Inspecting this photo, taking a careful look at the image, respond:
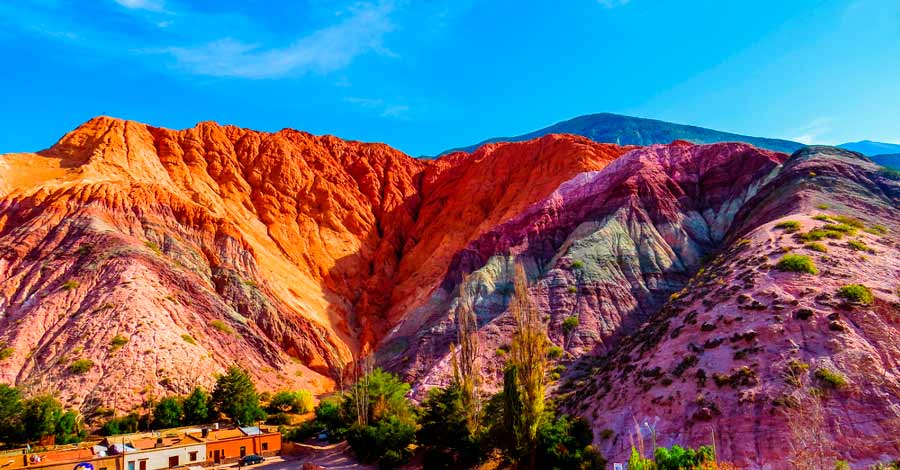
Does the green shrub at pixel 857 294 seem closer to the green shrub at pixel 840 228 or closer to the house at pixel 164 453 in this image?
the green shrub at pixel 840 228

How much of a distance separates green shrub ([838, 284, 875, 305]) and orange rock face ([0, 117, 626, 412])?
48.4 metres

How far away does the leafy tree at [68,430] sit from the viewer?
4025 centimetres

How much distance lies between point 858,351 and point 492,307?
108 feet

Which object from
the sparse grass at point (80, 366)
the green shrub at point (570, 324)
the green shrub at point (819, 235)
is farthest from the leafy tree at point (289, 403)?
the green shrub at point (819, 235)

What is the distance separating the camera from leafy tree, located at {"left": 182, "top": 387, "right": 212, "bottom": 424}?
46.6m

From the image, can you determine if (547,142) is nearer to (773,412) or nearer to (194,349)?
(194,349)

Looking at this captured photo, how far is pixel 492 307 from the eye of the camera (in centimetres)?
5422

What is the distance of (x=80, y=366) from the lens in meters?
47.6

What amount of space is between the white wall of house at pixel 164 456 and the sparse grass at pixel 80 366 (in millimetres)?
16933

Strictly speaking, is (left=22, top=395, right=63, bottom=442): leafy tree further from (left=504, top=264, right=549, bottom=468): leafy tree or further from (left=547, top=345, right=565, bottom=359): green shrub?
(left=547, top=345, right=565, bottom=359): green shrub

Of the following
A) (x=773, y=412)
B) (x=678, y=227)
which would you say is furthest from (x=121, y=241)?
(x=773, y=412)

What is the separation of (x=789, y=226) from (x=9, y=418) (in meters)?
52.3

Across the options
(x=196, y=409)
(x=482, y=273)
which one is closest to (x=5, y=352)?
(x=196, y=409)

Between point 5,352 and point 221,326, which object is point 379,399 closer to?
point 221,326
